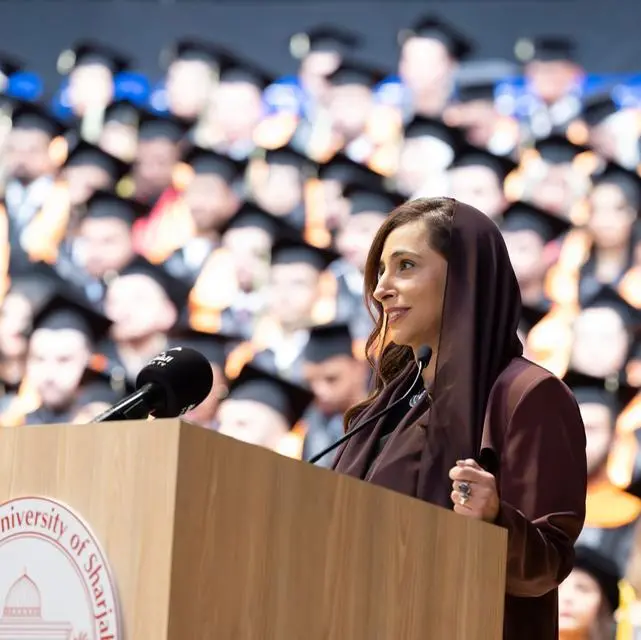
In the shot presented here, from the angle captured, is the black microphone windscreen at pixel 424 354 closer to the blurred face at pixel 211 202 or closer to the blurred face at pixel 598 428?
the blurred face at pixel 598 428

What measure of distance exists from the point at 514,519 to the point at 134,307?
319cm

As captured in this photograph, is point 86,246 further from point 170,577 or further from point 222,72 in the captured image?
point 170,577

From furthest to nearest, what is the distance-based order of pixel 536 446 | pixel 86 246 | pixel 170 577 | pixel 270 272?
pixel 86 246 < pixel 270 272 < pixel 536 446 < pixel 170 577

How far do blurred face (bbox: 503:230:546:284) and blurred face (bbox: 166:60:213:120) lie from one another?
1.42 metres

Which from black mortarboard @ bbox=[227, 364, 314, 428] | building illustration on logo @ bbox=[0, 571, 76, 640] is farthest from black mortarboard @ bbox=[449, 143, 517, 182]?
building illustration on logo @ bbox=[0, 571, 76, 640]

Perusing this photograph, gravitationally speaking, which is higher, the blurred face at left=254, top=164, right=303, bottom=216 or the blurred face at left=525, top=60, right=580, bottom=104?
the blurred face at left=525, top=60, right=580, bottom=104

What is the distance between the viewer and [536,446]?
6.58 ft

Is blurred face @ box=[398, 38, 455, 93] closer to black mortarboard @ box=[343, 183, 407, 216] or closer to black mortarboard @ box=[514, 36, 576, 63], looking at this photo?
black mortarboard @ box=[514, 36, 576, 63]

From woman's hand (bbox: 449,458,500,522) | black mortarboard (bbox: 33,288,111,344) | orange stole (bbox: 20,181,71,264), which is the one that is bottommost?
woman's hand (bbox: 449,458,500,522)

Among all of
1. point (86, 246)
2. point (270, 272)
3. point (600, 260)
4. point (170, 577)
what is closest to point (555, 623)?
point (170, 577)

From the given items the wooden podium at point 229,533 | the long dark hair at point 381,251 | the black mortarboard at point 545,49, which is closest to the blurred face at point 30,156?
the black mortarboard at point 545,49

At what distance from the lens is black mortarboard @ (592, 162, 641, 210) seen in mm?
4375

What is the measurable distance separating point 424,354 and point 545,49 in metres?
2.68

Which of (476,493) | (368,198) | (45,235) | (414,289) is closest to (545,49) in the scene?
(368,198)
